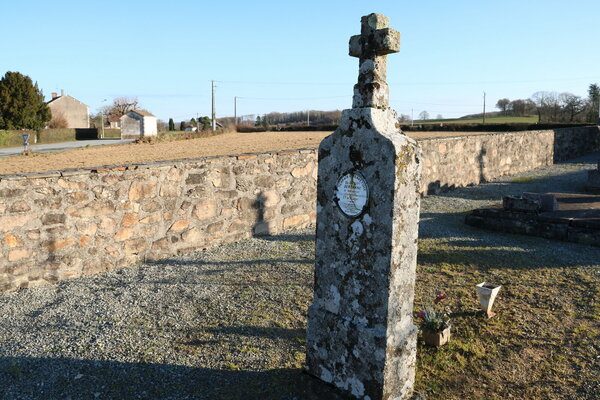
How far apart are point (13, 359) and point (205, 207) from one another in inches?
133

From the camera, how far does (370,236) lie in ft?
9.72

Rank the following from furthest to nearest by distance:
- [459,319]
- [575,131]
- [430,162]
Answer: [575,131]
[430,162]
[459,319]

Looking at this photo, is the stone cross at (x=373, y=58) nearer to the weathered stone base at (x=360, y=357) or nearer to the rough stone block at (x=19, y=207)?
the weathered stone base at (x=360, y=357)

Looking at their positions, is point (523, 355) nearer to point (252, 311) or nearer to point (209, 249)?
point (252, 311)

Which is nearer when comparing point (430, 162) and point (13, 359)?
point (13, 359)

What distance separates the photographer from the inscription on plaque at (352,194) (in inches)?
117

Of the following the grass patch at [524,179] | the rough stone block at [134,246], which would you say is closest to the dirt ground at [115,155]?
the rough stone block at [134,246]

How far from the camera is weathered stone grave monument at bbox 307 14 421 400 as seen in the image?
9.50ft

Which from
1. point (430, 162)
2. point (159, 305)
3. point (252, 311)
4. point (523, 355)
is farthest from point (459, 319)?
point (430, 162)

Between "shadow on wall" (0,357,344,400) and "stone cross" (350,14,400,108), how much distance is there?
2032 mm

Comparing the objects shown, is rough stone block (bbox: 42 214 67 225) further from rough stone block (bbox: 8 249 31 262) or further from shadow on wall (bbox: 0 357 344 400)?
shadow on wall (bbox: 0 357 344 400)

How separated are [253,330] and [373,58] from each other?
8.60ft

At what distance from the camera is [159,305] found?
4.79m

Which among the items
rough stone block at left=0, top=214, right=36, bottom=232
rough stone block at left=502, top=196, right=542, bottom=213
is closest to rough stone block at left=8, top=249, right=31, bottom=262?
rough stone block at left=0, top=214, right=36, bottom=232
